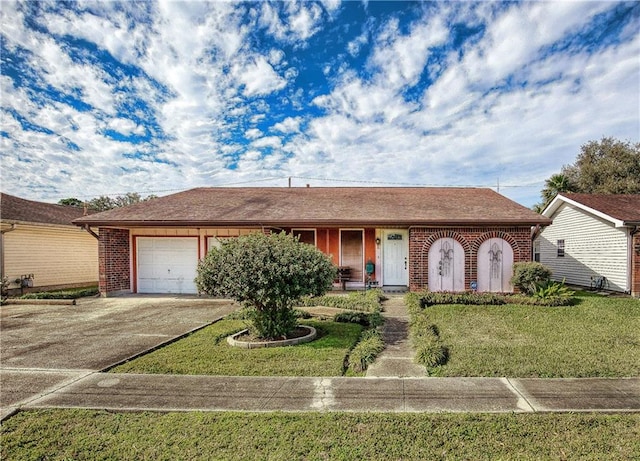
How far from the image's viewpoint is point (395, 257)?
1333cm

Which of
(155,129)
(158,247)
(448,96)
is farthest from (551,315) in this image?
(155,129)

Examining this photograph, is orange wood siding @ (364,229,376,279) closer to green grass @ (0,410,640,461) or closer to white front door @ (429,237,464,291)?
white front door @ (429,237,464,291)

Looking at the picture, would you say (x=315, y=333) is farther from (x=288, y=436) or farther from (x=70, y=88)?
(x=70, y=88)

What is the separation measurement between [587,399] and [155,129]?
712 inches

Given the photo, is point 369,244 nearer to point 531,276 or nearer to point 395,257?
point 395,257

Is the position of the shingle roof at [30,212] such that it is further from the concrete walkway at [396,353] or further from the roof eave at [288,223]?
the concrete walkway at [396,353]

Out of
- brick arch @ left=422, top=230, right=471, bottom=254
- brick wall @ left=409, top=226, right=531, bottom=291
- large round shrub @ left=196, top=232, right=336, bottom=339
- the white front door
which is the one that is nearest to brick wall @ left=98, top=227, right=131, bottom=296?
large round shrub @ left=196, top=232, right=336, bottom=339

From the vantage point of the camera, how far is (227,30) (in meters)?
9.04

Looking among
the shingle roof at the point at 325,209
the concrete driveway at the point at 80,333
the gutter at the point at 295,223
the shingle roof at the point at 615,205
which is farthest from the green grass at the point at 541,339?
the concrete driveway at the point at 80,333

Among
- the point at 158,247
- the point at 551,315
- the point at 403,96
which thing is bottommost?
the point at 551,315

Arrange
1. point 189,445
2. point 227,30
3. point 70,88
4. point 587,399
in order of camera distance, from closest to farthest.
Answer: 1. point 189,445
2. point 587,399
3. point 227,30
4. point 70,88

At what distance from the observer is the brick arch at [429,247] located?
11781mm

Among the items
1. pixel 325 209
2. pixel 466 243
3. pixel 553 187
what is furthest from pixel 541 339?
pixel 553 187

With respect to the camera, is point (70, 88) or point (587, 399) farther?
point (70, 88)
